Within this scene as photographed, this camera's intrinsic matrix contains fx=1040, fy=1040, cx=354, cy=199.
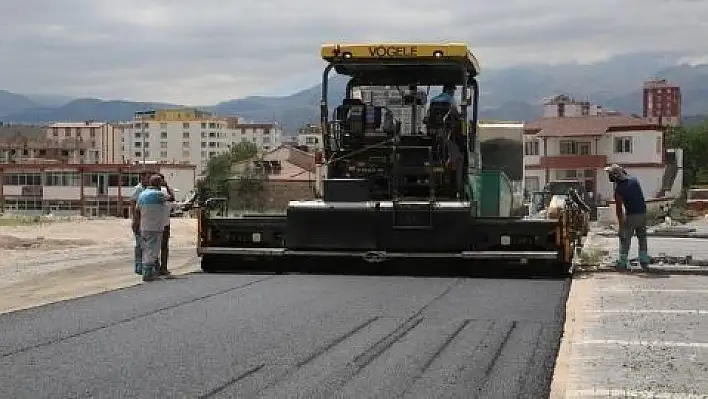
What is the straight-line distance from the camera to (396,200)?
13961 millimetres

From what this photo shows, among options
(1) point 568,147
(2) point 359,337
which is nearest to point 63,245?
(2) point 359,337

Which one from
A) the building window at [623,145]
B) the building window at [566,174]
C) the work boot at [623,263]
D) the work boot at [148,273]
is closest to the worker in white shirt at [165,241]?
the work boot at [148,273]

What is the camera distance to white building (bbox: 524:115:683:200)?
69750 mm

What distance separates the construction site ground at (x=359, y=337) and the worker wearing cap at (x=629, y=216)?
0.44 m

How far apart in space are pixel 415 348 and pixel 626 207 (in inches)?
304

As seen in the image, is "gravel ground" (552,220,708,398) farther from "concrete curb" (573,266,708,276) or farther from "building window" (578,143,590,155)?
"building window" (578,143,590,155)

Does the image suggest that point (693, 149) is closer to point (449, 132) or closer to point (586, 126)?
point (586, 126)

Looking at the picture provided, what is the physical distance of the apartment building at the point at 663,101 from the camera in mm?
147250

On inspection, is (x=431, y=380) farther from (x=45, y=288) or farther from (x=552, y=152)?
(x=552, y=152)

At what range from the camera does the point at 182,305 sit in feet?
36.2

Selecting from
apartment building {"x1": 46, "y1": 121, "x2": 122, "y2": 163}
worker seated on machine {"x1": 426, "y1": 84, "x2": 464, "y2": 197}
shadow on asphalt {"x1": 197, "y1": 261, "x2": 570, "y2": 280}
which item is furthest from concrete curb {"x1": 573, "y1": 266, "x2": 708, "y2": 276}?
apartment building {"x1": 46, "y1": 121, "x2": 122, "y2": 163}

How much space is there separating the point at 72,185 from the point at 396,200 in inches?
3607

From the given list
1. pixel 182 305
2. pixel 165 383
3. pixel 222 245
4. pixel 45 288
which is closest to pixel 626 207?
A: pixel 222 245

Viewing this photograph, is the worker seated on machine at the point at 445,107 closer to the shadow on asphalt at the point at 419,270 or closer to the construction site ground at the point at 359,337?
the shadow on asphalt at the point at 419,270
